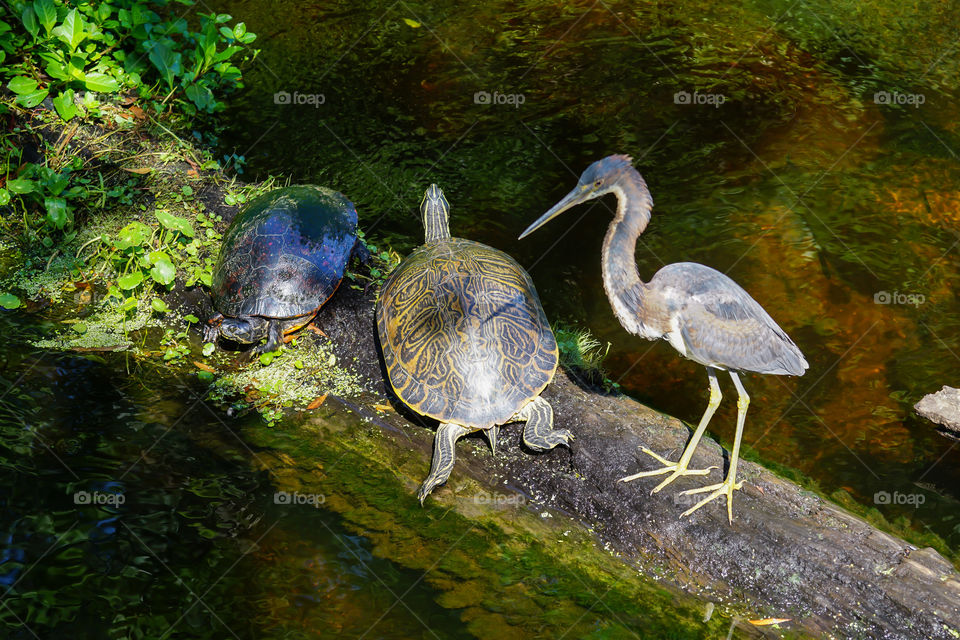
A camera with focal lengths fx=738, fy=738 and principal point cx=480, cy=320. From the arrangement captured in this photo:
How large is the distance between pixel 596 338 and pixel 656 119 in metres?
3.57

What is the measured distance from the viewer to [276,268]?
6.04m

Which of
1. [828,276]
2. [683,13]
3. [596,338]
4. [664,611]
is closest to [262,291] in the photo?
[596,338]

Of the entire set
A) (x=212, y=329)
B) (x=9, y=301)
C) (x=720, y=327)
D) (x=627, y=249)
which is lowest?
(x=212, y=329)

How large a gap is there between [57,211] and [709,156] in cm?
668

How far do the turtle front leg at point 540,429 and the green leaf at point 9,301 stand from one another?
4371 millimetres

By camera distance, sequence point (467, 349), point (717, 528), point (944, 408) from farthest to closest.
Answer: point (944, 408)
point (467, 349)
point (717, 528)

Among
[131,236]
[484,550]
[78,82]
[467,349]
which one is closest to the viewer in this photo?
[484,550]

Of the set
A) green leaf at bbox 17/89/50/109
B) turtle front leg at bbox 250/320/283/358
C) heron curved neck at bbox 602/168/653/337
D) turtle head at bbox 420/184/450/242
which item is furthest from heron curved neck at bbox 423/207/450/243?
green leaf at bbox 17/89/50/109

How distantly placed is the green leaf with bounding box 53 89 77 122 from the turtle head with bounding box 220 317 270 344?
299 cm

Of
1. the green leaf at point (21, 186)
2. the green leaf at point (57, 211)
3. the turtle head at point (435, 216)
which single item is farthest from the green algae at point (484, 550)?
the green leaf at point (21, 186)

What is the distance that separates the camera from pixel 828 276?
23.0 ft

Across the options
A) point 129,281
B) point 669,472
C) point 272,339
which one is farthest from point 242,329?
point 669,472

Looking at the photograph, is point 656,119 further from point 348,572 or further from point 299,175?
point 348,572

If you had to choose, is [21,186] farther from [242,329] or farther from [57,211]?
[242,329]
